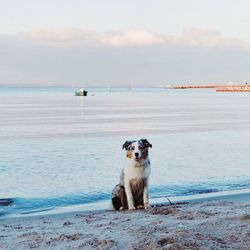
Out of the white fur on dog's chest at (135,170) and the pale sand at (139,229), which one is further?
the white fur on dog's chest at (135,170)

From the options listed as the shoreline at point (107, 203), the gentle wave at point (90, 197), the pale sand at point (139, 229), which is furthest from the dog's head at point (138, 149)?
the gentle wave at point (90, 197)

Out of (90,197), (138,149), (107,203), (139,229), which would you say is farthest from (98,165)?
(139,229)

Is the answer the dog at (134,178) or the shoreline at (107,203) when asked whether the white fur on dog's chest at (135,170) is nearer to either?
the dog at (134,178)

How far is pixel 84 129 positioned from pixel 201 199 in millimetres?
18885

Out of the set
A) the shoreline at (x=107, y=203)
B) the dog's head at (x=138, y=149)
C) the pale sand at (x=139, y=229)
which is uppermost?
the dog's head at (x=138, y=149)

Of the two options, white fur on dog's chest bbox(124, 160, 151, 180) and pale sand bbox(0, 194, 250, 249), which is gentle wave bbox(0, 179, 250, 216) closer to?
pale sand bbox(0, 194, 250, 249)

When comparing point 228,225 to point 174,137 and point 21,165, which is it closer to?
point 21,165

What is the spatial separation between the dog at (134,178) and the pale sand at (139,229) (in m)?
0.37

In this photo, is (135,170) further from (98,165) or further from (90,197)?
(98,165)

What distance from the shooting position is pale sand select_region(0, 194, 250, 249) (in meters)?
5.94

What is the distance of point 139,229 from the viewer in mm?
6699

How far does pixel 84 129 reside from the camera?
2920cm

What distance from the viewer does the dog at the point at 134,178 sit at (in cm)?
907

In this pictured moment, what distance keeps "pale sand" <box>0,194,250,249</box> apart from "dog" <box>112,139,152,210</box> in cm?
37
